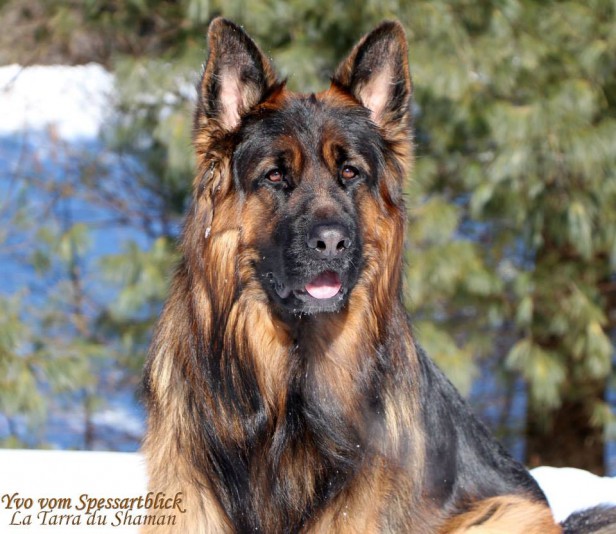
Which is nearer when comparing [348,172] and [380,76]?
[348,172]

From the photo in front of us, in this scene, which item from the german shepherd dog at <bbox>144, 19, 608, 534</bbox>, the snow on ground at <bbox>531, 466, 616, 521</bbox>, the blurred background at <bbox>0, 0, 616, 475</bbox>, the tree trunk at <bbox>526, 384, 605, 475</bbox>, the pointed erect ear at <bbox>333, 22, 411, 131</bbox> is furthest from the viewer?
the tree trunk at <bbox>526, 384, 605, 475</bbox>

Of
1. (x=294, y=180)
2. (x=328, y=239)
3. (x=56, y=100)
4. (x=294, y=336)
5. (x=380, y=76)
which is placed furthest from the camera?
(x=56, y=100)

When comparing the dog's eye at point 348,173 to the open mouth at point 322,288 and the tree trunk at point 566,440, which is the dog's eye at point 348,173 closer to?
the open mouth at point 322,288

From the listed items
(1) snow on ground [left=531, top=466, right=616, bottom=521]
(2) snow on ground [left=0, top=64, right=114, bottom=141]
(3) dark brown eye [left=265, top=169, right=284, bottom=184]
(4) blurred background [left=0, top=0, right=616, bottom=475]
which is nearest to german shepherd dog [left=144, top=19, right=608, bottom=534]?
(3) dark brown eye [left=265, top=169, right=284, bottom=184]

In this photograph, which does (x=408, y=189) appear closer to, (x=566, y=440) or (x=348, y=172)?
(x=348, y=172)

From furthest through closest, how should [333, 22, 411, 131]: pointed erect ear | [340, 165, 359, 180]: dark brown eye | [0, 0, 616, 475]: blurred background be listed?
1. [0, 0, 616, 475]: blurred background
2. [333, 22, 411, 131]: pointed erect ear
3. [340, 165, 359, 180]: dark brown eye

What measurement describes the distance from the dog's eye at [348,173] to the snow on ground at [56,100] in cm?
599

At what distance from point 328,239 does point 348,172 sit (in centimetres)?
44

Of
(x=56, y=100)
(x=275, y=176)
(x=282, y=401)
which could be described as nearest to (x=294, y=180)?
(x=275, y=176)

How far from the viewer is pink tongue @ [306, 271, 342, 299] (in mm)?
3574

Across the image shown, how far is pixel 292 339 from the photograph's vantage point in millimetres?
3826

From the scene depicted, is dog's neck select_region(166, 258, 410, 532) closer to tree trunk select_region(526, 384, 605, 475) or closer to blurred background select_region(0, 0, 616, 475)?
blurred background select_region(0, 0, 616, 475)

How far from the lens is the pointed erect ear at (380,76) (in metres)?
3.91

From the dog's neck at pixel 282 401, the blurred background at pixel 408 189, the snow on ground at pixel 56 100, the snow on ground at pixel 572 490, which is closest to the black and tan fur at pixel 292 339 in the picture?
the dog's neck at pixel 282 401
